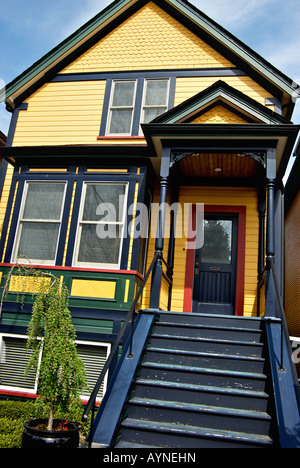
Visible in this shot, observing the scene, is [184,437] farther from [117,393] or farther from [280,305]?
[280,305]

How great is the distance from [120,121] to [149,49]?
6.41ft

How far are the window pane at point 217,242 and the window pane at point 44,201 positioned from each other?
324 centimetres

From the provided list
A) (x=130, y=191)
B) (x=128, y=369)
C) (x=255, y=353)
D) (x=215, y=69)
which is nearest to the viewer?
(x=128, y=369)

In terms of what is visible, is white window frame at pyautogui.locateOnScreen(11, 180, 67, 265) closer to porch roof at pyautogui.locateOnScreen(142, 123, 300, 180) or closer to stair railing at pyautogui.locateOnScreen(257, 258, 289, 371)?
porch roof at pyautogui.locateOnScreen(142, 123, 300, 180)

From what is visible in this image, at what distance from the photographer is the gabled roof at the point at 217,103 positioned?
6754 millimetres

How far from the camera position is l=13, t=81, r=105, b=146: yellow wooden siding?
8.95 metres

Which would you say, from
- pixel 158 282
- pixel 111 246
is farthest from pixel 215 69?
pixel 158 282

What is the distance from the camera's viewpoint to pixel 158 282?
6324 mm

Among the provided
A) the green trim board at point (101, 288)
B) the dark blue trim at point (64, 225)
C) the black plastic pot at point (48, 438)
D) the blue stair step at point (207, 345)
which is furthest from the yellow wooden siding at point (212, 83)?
the black plastic pot at point (48, 438)

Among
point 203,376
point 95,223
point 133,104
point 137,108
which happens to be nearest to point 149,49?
point 133,104

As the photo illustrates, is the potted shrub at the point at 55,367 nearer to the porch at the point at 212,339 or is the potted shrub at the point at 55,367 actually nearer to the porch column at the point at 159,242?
the porch at the point at 212,339

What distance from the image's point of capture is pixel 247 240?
8.21 m
